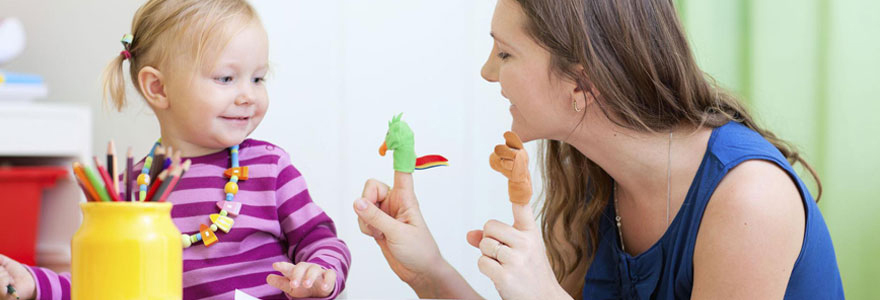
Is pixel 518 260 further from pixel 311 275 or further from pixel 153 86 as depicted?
pixel 153 86

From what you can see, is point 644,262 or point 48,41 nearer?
point 644,262

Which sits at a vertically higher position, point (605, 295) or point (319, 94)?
point (319, 94)

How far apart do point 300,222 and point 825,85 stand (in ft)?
3.35

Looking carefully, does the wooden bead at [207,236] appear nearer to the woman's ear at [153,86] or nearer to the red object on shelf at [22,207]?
the woman's ear at [153,86]

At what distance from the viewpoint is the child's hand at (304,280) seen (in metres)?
0.81

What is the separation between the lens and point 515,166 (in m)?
0.76

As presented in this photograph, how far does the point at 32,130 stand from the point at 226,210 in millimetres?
1371

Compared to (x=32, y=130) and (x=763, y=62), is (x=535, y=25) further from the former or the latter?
(x=32, y=130)

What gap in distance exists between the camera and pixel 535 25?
3.33 ft

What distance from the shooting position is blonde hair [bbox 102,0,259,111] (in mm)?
1008

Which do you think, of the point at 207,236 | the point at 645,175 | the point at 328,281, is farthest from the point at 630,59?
the point at 207,236

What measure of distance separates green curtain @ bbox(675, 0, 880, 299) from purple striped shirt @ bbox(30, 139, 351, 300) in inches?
34.2

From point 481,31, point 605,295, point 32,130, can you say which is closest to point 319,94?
point 481,31

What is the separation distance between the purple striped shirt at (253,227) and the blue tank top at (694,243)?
0.41 meters
